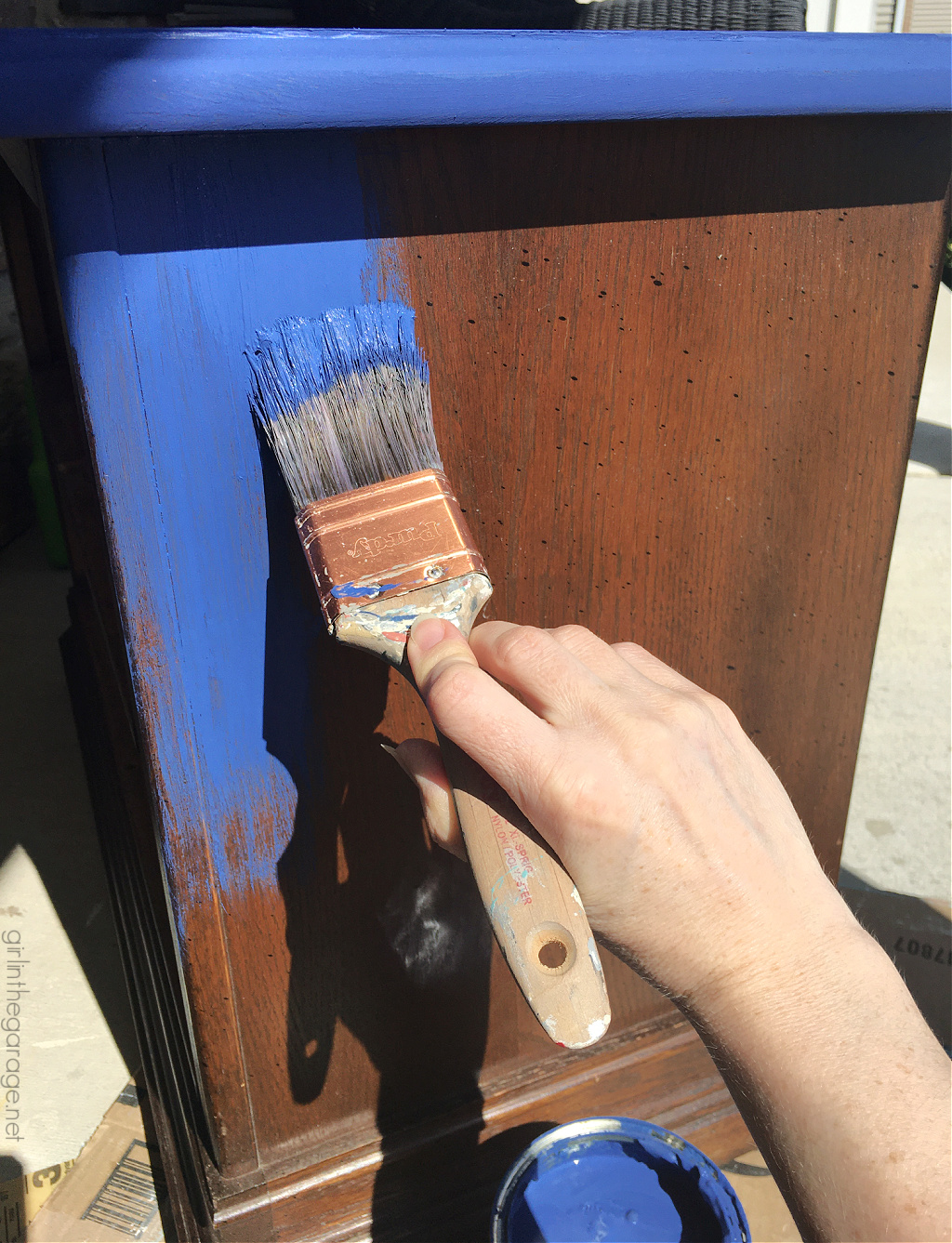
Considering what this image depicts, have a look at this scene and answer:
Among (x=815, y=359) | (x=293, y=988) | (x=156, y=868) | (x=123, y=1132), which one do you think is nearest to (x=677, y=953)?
(x=293, y=988)

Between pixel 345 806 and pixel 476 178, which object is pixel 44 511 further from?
pixel 476 178

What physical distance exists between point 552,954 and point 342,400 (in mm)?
483

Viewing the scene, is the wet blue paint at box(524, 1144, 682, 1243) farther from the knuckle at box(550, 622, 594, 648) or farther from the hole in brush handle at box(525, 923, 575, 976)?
the knuckle at box(550, 622, 594, 648)

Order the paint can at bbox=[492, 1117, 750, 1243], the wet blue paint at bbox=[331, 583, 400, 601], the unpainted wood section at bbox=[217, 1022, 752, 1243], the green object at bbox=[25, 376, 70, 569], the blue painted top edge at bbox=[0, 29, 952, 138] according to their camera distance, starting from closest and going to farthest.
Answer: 1. the blue painted top edge at bbox=[0, 29, 952, 138]
2. the wet blue paint at bbox=[331, 583, 400, 601]
3. the paint can at bbox=[492, 1117, 750, 1243]
4. the unpainted wood section at bbox=[217, 1022, 752, 1243]
5. the green object at bbox=[25, 376, 70, 569]

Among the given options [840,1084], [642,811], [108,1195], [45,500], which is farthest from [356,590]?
[45,500]

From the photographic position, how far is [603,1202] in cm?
109

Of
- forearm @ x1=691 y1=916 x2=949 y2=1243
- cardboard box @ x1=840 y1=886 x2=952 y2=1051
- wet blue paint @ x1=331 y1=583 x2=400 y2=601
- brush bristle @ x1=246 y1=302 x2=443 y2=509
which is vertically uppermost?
brush bristle @ x1=246 y1=302 x2=443 y2=509

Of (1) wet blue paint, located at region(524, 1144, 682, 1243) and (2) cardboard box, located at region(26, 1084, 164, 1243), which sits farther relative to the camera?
(2) cardboard box, located at region(26, 1084, 164, 1243)

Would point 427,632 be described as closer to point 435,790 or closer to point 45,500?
point 435,790

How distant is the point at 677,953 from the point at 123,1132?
1.17m

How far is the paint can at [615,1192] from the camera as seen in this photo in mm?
1054

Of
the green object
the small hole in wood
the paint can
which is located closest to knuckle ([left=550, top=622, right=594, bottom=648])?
the small hole in wood

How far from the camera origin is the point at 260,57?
64cm

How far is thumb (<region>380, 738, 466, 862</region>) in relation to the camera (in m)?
0.79
